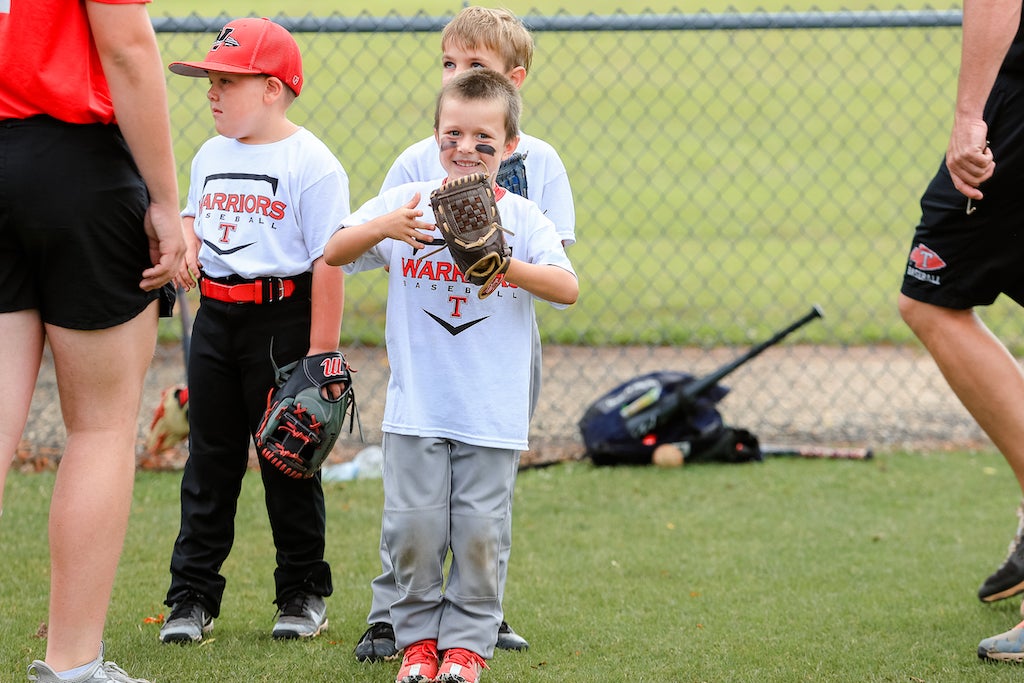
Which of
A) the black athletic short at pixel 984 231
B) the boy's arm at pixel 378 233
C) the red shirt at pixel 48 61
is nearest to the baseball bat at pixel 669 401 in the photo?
the black athletic short at pixel 984 231

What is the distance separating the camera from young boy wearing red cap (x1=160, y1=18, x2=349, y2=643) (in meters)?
3.23

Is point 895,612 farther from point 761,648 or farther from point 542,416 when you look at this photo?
point 542,416

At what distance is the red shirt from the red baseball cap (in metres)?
0.80

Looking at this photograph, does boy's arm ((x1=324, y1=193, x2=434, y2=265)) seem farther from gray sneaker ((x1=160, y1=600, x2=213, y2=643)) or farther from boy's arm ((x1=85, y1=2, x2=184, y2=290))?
gray sneaker ((x1=160, y1=600, x2=213, y2=643))

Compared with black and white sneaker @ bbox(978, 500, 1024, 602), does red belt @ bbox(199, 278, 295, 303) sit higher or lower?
higher

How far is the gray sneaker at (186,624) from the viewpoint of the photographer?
322 centimetres

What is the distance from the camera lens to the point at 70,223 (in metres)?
2.36

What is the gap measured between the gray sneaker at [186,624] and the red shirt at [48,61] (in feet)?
4.96

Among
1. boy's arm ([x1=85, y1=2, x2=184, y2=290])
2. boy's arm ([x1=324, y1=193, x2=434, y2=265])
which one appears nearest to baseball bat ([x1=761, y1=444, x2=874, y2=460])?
boy's arm ([x1=324, y1=193, x2=434, y2=265])

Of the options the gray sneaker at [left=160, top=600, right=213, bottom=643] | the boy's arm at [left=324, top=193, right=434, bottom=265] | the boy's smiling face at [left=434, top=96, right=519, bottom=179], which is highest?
the boy's smiling face at [left=434, top=96, right=519, bottom=179]

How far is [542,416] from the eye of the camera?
6.12 meters

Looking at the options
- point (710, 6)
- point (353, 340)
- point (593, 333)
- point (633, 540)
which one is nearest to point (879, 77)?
point (710, 6)

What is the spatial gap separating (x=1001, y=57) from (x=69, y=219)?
2252 mm

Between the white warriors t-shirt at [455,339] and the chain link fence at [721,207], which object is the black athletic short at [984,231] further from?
the chain link fence at [721,207]
